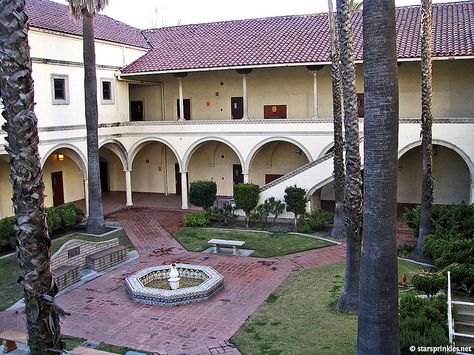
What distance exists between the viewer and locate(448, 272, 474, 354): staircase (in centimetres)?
803

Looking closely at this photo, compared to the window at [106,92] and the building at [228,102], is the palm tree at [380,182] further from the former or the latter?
Result: the window at [106,92]

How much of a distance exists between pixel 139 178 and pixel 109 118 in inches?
253

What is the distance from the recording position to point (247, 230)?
20.9 m

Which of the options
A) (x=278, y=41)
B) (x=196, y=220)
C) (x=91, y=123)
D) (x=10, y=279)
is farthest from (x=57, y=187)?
(x=278, y=41)

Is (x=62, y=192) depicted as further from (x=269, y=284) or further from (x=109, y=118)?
(x=269, y=284)

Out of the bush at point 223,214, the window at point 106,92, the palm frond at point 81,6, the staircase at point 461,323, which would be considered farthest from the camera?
the window at point 106,92

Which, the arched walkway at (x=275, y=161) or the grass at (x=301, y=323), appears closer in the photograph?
the grass at (x=301, y=323)

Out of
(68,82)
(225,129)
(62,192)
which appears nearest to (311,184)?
(225,129)

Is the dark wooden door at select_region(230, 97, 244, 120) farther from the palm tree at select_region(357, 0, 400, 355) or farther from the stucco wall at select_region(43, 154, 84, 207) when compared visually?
the palm tree at select_region(357, 0, 400, 355)

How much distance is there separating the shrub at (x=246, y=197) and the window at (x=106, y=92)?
28.7 ft

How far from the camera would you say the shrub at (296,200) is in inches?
835

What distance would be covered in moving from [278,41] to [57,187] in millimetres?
13947

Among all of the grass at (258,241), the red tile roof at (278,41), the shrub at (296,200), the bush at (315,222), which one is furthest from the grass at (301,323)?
the red tile roof at (278,41)

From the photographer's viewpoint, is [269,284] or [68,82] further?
[68,82]
